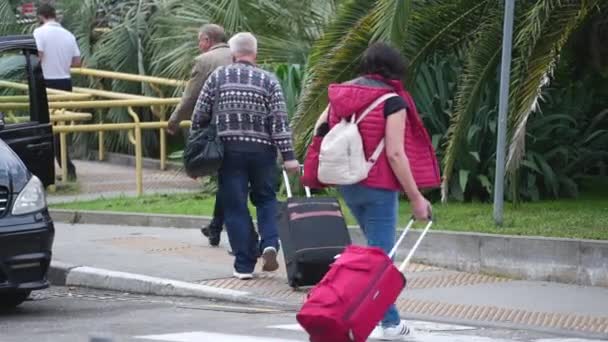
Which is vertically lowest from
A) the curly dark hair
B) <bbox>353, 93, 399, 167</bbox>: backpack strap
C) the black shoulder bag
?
the black shoulder bag

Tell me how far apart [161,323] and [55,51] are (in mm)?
7886

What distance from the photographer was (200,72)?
12.3 m

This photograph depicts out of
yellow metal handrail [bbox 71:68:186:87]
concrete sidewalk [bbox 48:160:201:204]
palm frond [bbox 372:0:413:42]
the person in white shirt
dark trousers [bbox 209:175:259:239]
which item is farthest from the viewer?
yellow metal handrail [bbox 71:68:186:87]

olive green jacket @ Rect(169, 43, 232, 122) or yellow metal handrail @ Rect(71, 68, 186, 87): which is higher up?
olive green jacket @ Rect(169, 43, 232, 122)

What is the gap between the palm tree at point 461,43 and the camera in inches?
464

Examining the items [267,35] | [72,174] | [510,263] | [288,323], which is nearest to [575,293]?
[510,263]

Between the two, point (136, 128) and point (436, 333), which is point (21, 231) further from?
point (136, 128)

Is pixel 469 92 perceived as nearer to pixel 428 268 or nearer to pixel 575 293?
pixel 428 268

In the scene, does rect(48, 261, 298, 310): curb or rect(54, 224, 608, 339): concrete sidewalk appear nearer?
rect(54, 224, 608, 339): concrete sidewalk

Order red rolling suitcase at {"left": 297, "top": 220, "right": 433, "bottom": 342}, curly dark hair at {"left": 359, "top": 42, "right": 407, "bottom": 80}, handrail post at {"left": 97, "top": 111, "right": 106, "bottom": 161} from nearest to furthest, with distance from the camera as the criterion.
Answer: red rolling suitcase at {"left": 297, "top": 220, "right": 433, "bottom": 342}, curly dark hair at {"left": 359, "top": 42, "right": 407, "bottom": 80}, handrail post at {"left": 97, "top": 111, "right": 106, "bottom": 161}

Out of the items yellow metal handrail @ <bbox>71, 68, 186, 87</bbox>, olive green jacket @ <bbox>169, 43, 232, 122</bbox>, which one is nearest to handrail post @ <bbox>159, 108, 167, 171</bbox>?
yellow metal handrail @ <bbox>71, 68, 186, 87</bbox>

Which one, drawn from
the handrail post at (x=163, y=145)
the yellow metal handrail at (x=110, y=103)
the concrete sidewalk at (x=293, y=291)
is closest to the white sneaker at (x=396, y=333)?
the concrete sidewalk at (x=293, y=291)

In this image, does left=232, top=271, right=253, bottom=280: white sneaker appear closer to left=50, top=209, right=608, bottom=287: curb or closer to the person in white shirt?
left=50, top=209, right=608, bottom=287: curb

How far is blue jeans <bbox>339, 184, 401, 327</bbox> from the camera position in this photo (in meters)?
8.72
